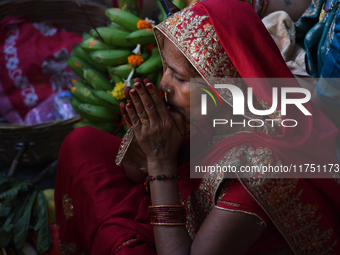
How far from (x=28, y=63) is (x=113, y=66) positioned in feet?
3.87

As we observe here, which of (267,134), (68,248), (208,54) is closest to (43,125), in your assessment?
(68,248)

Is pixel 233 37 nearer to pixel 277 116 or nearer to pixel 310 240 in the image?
pixel 277 116

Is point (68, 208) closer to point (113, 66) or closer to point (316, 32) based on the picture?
point (113, 66)

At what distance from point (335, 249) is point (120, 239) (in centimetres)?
87

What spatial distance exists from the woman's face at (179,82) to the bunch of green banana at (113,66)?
0.82 m

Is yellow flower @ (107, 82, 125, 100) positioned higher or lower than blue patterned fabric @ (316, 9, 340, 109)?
lower

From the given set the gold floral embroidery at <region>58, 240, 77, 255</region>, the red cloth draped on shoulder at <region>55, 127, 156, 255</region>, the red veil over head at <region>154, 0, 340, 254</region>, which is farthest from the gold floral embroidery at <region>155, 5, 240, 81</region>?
the gold floral embroidery at <region>58, 240, 77, 255</region>

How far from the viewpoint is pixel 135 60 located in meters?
2.12

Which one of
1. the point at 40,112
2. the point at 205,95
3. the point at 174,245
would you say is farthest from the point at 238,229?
the point at 40,112

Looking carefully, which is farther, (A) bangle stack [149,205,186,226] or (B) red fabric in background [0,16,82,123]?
(B) red fabric in background [0,16,82,123]

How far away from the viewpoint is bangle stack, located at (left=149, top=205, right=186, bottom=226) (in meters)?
1.17

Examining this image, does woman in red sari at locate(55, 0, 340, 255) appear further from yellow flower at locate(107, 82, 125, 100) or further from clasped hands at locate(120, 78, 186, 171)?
yellow flower at locate(107, 82, 125, 100)

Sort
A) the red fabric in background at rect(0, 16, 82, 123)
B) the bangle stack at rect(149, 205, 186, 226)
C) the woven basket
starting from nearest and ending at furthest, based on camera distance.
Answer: the bangle stack at rect(149, 205, 186, 226) → the woven basket → the red fabric in background at rect(0, 16, 82, 123)

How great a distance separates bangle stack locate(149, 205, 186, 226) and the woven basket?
146 centimetres
